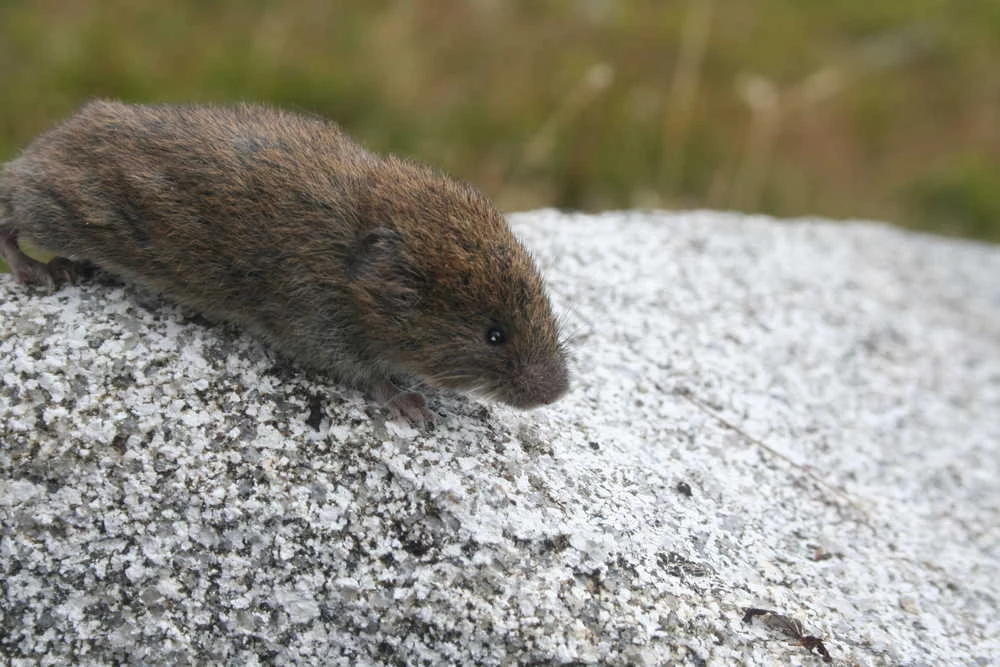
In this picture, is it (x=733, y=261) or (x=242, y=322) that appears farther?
(x=733, y=261)

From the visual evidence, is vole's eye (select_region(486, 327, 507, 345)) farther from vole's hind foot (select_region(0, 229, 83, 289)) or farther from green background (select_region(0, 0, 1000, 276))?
→ green background (select_region(0, 0, 1000, 276))

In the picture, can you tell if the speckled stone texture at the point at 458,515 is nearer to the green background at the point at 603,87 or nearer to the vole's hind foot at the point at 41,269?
the vole's hind foot at the point at 41,269

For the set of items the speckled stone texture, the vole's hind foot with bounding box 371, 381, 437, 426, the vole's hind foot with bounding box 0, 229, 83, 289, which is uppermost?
the vole's hind foot with bounding box 0, 229, 83, 289

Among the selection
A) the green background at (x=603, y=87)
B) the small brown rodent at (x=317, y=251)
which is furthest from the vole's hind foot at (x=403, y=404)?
the green background at (x=603, y=87)

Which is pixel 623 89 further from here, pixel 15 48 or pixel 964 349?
pixel 15 48

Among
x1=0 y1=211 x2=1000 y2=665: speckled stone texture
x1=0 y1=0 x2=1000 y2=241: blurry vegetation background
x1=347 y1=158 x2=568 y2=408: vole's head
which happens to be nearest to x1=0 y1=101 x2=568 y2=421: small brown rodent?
x1=347 y1=158 x2=568 y2=408: vole's head

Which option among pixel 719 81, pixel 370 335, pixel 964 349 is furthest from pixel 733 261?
pixel 719 81
